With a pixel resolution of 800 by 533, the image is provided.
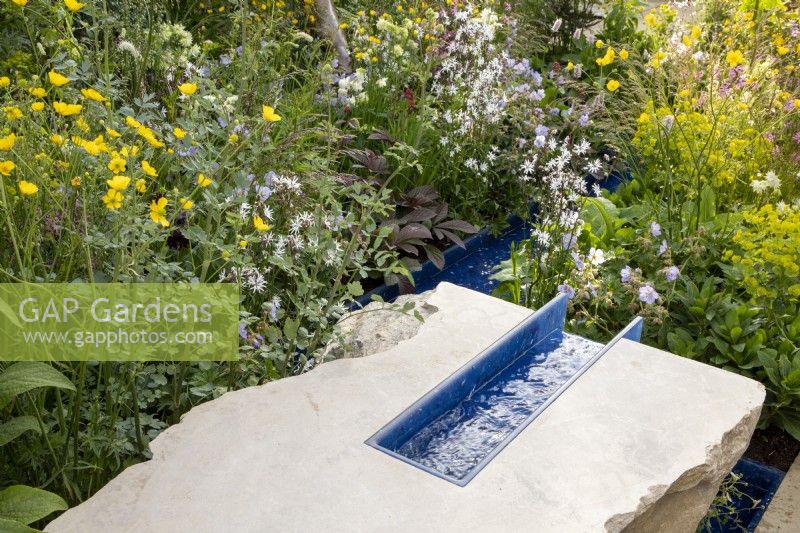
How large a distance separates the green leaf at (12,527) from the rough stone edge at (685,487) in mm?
1251

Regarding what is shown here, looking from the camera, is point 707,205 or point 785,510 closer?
point 785,510

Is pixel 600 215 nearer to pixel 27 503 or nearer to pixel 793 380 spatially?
pixel 793 380

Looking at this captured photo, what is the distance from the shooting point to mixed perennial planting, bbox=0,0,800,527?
229cm

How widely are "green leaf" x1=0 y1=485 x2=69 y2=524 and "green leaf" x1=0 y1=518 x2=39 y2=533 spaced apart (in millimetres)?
87

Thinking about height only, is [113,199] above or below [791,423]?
above

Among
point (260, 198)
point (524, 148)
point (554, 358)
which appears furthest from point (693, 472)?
point (524, 148)

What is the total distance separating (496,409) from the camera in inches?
107

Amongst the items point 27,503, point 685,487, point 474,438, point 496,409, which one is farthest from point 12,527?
point 685,487

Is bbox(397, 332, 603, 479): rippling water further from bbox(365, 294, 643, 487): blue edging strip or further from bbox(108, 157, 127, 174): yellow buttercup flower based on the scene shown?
bbox(108, 157, 127, 174): yellow buttercup flower

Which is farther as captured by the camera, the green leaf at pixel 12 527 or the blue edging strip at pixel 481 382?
the blue edging strip at pixel 481 382

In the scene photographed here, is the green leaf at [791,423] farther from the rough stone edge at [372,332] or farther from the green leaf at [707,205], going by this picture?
the rough stone edge at [372,332]

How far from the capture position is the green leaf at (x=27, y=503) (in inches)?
68.5

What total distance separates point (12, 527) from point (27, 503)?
111 millimetres

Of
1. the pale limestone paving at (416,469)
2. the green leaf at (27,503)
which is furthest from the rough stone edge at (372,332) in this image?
the green leaf at (27,503)
